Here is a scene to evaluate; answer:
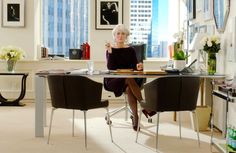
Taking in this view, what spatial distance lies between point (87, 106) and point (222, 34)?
201cm

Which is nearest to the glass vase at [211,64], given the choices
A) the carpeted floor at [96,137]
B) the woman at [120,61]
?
the carpeted floor at [96,137]

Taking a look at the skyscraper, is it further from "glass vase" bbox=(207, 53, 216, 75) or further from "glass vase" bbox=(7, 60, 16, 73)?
"glass vase" bbox=(207, 53, 216, 75)

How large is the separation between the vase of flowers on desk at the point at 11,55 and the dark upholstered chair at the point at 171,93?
3.63 metres

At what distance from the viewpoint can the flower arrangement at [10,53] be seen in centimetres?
707

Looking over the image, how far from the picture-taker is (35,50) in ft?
25.3

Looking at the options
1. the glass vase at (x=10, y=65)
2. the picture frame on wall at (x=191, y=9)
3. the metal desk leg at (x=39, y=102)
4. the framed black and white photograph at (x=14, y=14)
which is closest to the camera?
the metal desk leg at (x=39, y=102)

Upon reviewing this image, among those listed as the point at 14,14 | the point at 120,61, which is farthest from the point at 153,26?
the point at 120,61

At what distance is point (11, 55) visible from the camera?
23.2ft

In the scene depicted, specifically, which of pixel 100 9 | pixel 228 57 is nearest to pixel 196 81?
pixel 228 57

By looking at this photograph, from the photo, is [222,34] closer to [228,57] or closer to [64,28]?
[228,57]

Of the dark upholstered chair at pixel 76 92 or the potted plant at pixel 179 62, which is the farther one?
the potted plant at pixel 179 62

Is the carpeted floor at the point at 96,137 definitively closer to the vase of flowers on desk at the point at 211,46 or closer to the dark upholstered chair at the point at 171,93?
the dark upholstered chair at the point at 171,93

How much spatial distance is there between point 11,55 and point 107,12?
2012 mm

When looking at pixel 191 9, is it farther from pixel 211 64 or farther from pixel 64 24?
pixel 64 24
